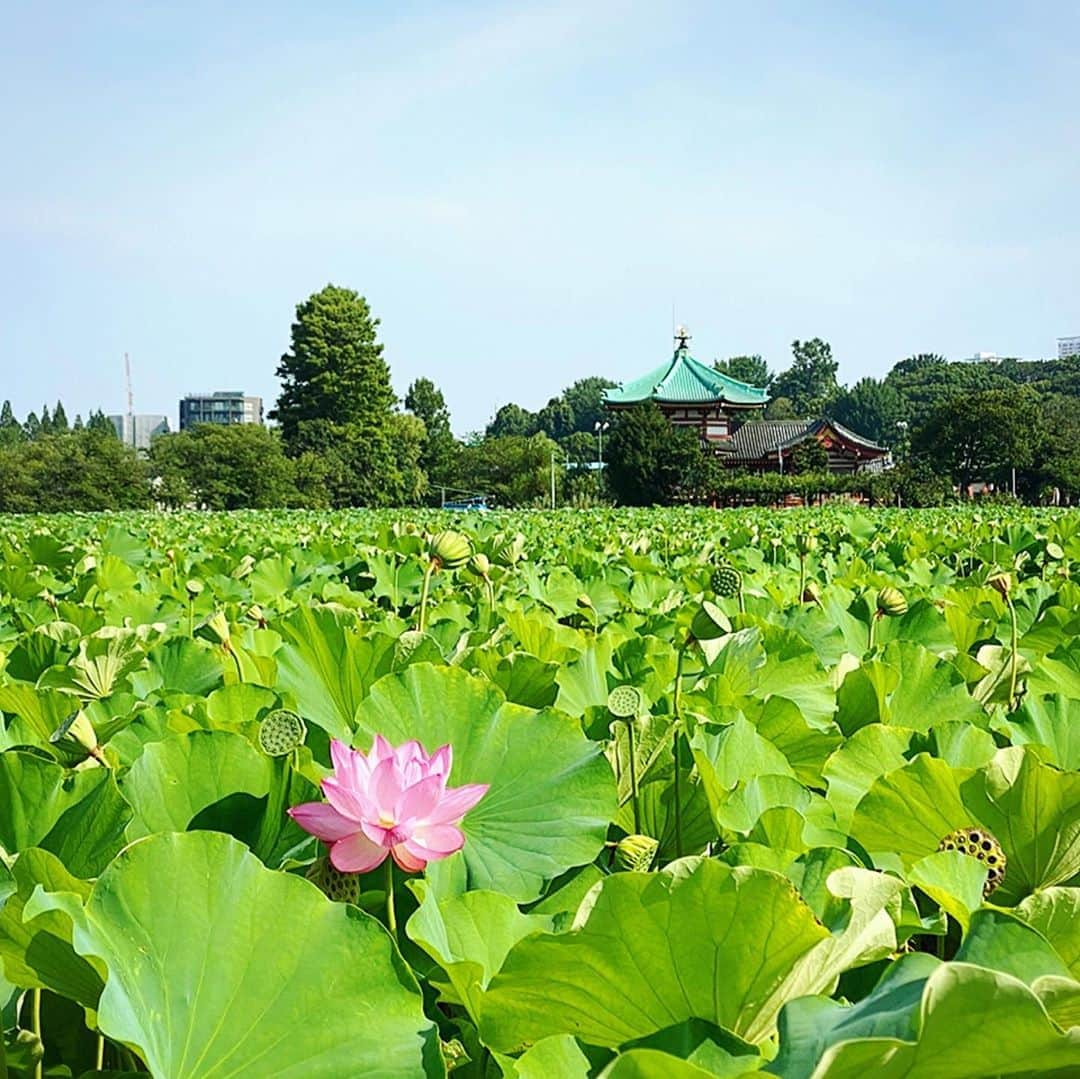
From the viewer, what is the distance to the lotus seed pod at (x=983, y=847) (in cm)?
56

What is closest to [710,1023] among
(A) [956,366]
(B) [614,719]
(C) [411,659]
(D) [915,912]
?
(D) [915,912]

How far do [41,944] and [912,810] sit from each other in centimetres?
42

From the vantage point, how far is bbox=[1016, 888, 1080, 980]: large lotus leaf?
42cm

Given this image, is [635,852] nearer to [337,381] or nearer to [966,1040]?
[966,1040]

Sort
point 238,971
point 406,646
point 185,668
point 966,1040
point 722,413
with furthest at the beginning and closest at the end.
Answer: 1. point 722,413
2. point 185,668
3. point 406,646
4. point 238,971
5. point 966,1040

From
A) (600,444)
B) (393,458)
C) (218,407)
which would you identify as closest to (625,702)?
(393,458)

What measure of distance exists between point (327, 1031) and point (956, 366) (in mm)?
83143

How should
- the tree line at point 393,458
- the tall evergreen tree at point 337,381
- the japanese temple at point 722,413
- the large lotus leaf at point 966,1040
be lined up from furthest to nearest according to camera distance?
the tall evergreen tree at point 337,381 < the japanese temple at point 722,413 < the tree line at point 393,458 < the large lotus leaf at point 966,1040

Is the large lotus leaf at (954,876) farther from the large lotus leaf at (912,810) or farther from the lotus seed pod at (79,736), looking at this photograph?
the lotus seed pod at (79,736)

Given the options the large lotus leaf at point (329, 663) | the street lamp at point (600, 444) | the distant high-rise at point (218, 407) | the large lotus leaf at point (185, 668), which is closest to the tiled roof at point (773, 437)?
the street lamp at point (600, 444)

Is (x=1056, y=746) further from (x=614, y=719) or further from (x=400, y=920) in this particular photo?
(x=400, y=920)

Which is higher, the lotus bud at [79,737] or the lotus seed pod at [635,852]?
the lotus bud at [79,737]

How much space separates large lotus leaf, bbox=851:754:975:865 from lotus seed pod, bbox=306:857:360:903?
0.27 metres

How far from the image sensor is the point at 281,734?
57cm
